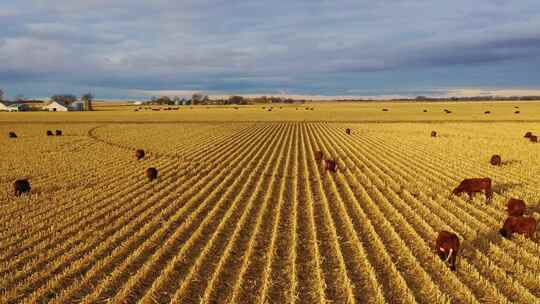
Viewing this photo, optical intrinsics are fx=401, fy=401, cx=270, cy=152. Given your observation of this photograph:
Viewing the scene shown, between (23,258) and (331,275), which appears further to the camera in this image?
(23,258)

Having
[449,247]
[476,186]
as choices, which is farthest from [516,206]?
[449,247]

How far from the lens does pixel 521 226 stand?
10.2 metres

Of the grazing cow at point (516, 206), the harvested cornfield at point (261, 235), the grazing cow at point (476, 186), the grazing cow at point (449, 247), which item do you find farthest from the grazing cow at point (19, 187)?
the grazing cow at point (516, 206)

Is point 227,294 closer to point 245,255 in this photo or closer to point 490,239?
point 245,255

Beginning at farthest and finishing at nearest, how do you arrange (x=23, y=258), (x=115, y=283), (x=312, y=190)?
(x=312, y=190), (x=23, y=258), (x=115, y=283)

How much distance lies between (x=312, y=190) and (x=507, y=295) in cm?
881

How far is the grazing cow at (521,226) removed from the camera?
10102mm

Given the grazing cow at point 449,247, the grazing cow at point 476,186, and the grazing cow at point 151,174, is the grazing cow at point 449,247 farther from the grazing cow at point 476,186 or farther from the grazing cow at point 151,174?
the grazing cow at point 151,174

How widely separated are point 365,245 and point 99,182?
39.4 feet

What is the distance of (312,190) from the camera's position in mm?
15727

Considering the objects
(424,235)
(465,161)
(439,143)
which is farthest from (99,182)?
(439,143)

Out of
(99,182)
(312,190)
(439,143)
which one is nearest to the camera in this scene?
(312,190)

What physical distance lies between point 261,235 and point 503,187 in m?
10.7

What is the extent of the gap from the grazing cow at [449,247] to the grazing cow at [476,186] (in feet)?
19.6
